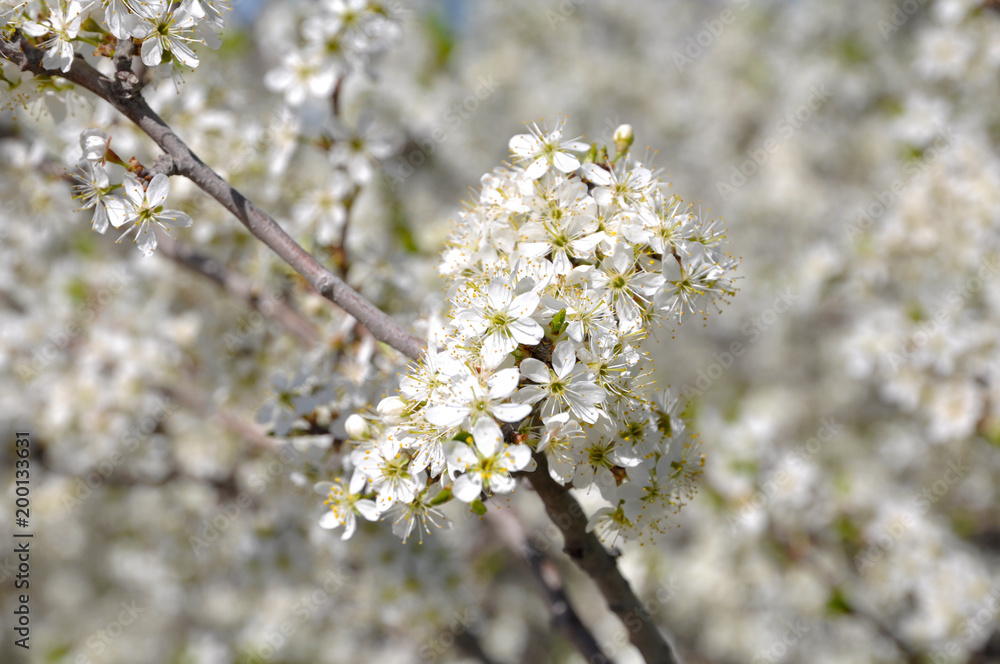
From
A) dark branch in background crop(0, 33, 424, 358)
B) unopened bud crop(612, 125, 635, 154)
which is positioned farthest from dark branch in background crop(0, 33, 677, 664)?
unopened bud crop(612, 125, 635, 154)

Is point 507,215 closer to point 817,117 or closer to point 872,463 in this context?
point 872,463

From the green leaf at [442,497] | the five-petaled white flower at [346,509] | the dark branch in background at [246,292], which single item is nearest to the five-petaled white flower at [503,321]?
the green leaf at [442,497]

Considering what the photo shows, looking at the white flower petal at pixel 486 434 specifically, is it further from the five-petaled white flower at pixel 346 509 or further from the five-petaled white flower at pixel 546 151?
the five-petaled white flower at pixel 546 151

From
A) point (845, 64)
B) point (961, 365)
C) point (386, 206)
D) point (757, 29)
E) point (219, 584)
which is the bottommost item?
point (961, 365)

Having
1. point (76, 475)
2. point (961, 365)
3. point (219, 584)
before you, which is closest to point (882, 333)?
point (961, 365)

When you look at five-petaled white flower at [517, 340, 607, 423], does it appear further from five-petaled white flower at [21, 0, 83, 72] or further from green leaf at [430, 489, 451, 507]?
five-petaled white flower at [21, 0, 83, 72]

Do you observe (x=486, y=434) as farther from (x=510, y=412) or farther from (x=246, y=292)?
(x=246, y=292)

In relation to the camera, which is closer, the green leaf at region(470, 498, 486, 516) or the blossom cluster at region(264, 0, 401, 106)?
the green leaf at region(470, 498, 486, 516)
